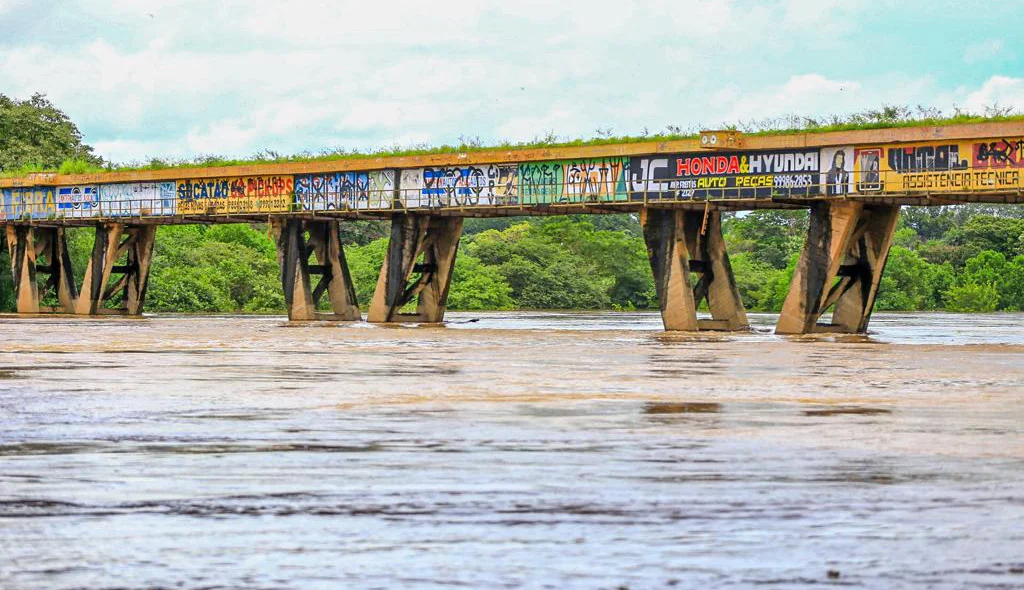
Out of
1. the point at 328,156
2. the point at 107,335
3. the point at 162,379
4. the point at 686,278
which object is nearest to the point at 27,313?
the point at 328,156

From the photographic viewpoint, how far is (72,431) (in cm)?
1352

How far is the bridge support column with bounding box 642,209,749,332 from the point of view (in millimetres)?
42281

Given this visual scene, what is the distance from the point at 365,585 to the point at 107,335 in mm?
31977

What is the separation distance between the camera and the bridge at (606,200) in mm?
39219

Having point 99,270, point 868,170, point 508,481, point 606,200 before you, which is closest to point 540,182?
point 606,200

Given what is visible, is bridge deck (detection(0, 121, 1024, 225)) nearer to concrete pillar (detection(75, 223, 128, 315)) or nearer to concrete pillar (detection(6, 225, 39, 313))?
concrete pillar (detection(75, 223, 128, 315))

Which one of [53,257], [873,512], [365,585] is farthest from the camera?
[53,257]

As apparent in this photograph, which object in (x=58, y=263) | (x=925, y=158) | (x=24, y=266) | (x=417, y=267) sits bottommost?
(x=417, y=267)

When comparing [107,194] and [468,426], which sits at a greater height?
[107,194]

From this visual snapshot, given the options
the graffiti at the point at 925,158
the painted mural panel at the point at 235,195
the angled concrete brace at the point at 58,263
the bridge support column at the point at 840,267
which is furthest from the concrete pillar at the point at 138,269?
the graffiti at the point at 925,158

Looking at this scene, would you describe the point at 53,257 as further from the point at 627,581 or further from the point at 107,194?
the point at 627,581

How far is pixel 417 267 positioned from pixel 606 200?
8.30m

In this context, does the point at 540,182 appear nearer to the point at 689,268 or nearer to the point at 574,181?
the point at 574,181

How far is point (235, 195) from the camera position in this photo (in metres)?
54.5
